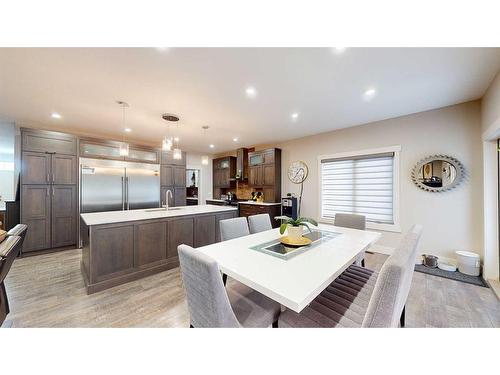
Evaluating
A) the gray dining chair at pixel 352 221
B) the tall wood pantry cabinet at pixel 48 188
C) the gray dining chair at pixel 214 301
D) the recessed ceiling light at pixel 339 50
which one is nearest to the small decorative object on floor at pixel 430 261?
the gray dining chair at pixel 352 221

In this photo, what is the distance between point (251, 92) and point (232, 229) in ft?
5.80

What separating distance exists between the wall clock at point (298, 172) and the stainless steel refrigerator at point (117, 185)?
3.44 meters

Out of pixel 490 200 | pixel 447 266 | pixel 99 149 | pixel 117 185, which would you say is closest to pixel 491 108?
pixel 490 200

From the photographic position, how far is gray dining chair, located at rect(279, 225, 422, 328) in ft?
2.66

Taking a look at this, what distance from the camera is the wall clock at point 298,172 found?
4.60 m

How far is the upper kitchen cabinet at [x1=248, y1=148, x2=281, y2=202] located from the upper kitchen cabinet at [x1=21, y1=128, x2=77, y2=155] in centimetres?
402

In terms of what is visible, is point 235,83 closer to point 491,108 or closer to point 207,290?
point 207,290

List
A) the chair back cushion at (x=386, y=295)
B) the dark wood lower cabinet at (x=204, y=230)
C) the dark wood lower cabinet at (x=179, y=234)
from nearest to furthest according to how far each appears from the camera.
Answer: the chair back cushion at (x=386, y=295), the dark wood lower cabinet at (x=179, y=234), the dark wood lower cabinet at (x=204, y=230)

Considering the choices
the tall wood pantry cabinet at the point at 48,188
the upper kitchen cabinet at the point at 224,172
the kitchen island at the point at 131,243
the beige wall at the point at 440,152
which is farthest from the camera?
the upper kitchen cabinet at the point at 224,172

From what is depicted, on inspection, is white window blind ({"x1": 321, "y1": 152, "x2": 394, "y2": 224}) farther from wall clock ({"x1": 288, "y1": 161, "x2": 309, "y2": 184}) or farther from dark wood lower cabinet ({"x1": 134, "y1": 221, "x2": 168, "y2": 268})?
dark wood lower cabinet ({"x1": 134, "y1": 221, "x2": 168, "y2": 268})

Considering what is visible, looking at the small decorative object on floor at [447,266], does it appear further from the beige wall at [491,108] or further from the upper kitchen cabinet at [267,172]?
the upper kitchen cabinet at [267,172]

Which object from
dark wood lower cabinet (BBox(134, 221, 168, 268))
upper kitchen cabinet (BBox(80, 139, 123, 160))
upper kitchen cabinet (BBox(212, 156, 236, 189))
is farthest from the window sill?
upper kitchen cabinet (BBox(80, 139, 123, 160))
